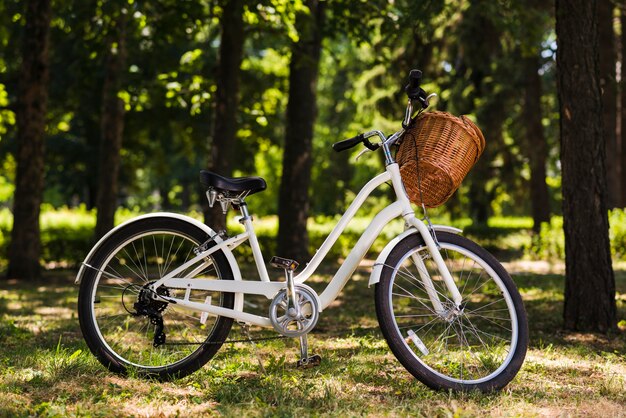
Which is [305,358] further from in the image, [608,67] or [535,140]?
[535,140]

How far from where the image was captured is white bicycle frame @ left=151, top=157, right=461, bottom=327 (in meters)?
3.72

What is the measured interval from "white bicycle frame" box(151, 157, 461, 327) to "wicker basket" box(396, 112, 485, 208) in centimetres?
8

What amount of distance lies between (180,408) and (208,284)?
75 centimetres

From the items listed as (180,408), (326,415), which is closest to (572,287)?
(326,415)

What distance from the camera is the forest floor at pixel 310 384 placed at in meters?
3.25

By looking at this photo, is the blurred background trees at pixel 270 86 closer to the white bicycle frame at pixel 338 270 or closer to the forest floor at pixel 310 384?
the forest floor at pixel 310 384

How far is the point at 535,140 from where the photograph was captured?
15.7 metres

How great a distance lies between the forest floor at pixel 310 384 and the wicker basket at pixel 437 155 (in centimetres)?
105

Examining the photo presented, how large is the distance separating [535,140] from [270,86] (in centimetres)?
628

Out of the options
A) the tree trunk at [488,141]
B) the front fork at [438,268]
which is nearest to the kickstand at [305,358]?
the front fork at [438,268]

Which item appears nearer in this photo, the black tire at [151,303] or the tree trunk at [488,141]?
the black tire at [151,303]

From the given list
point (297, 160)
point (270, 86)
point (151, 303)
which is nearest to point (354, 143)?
point (151, 303)

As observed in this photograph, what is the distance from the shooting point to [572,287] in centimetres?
546

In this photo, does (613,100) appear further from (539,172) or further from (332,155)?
(332,155)
